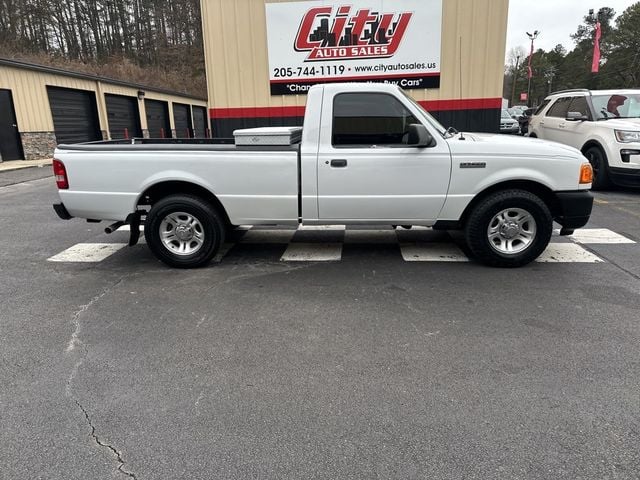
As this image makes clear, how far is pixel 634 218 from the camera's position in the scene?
7.29 m

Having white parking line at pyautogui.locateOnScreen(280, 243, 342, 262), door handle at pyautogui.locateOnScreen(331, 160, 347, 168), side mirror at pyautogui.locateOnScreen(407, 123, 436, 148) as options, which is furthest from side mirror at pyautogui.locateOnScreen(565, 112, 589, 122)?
door handle at pyautogui.locateOnScreen(331, 160, 347, 168)

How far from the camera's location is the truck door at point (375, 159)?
4.94 m

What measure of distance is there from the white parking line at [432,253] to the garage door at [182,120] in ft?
82.8

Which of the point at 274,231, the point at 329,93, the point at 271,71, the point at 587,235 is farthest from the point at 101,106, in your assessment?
the point at 587,235

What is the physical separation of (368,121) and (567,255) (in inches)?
115

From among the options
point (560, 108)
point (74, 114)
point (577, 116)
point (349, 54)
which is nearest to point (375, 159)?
point (349, 54)

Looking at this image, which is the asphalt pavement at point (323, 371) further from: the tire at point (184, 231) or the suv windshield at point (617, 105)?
the suv windshield at point (617, 105)

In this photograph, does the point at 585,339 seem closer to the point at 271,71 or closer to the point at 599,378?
the point at 599,378

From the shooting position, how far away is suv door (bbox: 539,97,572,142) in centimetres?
1069

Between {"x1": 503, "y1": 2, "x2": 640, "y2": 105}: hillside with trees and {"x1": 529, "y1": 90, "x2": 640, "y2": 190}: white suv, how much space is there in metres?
53.0

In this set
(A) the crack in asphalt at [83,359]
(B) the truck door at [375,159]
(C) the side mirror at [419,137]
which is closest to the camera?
(A) the crack in asphalt at [83,359]

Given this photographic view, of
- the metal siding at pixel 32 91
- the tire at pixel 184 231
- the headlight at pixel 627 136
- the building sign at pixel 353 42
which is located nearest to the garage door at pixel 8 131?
the metal siding at pixel 32 91

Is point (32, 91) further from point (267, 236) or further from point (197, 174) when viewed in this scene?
point (197, 174)

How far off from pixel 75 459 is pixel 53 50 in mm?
46791
